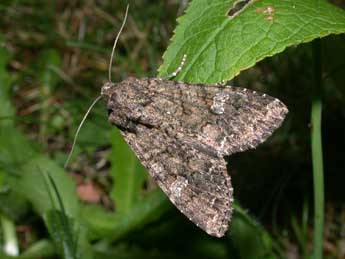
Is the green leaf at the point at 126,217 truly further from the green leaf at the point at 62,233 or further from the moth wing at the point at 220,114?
the moth wing at the point at 220,114

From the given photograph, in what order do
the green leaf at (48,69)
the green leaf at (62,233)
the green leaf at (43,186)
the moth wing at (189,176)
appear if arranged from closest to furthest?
the moth wing at (189,176) < the green leaf at (62,233) < the green leaf at (43,186) < the green leaf at (48,69)

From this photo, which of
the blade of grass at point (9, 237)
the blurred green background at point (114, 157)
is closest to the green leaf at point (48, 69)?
the blurred green background at point (114, 157)

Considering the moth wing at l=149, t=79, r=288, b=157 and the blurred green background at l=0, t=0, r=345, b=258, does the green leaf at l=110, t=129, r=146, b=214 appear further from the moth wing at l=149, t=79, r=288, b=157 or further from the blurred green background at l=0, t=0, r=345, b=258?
the moth wing at l=149, t=79, r=288, b=157

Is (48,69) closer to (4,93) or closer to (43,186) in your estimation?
(4,93)

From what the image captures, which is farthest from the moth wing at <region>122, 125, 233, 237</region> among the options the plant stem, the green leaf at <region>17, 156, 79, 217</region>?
the green leaf at <region>17, 156, 79, 217</region>

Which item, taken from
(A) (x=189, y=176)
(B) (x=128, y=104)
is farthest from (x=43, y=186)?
(A) (x=189, y=176)
